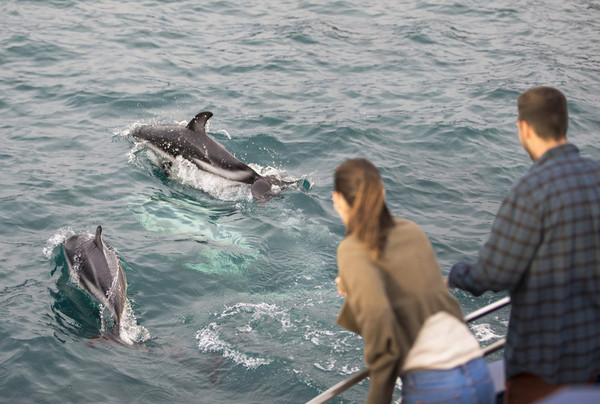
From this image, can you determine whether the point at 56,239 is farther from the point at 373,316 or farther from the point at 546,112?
the point at 546,112

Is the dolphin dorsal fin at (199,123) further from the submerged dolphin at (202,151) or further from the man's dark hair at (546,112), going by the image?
the man's dark hair at (546,112)

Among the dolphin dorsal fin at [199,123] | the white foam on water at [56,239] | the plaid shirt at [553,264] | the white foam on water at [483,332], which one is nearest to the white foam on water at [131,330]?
the white foam on water at [56,239]

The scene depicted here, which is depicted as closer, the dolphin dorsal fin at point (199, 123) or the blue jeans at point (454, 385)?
the blue jeans at point (454, 385)

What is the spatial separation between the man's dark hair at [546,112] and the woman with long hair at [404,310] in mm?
927

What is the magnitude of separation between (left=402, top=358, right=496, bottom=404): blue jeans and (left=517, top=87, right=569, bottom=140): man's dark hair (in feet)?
4.17

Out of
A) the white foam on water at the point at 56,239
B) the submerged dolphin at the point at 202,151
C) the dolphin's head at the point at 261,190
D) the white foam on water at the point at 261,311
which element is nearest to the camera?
the white foam on water at the point at 261,311

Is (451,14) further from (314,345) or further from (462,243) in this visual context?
(314,345)

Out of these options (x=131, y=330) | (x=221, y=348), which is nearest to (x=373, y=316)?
(x=221, y=348)

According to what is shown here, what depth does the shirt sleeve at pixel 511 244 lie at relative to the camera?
354 cm

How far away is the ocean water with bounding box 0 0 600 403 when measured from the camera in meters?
7.40

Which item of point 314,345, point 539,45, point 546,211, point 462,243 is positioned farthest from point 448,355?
point 539,45

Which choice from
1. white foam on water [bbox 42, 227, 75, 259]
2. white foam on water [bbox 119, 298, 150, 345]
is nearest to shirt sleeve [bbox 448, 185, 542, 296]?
white foam on water [bbox 119, 298, 150, 345]

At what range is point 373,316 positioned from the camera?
333 cm

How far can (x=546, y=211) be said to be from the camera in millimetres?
3512
